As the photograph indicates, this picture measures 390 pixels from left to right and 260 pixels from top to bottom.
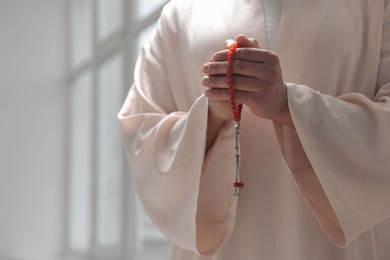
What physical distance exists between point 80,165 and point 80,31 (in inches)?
26.5

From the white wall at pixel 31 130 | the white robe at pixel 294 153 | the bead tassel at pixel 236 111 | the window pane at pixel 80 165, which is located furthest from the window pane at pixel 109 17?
the bead tassel at pixel 236 111

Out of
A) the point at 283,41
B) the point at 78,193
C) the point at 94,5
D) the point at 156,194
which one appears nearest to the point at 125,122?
the point at 156,194

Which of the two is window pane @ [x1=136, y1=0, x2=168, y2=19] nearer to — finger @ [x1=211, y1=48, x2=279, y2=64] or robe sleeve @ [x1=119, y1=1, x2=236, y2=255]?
robe sleeve @ [x1=119, y1=1, x2=236, y2=255]

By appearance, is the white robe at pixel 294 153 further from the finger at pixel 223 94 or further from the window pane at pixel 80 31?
the window pane at pixel 80 31

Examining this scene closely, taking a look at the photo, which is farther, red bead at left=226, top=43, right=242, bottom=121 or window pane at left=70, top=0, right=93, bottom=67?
window pane at left=70, top=0, right=93, bottom=67

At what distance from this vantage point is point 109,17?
330 centimetres

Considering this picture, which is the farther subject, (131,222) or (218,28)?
(131,222)

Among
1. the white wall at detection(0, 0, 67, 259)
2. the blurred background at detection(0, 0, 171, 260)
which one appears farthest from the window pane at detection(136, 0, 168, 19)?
the white wall at detection(0, 0, 67, 259)

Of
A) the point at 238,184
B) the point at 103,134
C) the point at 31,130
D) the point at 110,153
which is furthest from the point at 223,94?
the point at 31,130

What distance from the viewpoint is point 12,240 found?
3.63 metres

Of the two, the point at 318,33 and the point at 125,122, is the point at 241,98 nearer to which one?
the point at 318,33

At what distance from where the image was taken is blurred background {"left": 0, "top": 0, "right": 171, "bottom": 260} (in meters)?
3.38

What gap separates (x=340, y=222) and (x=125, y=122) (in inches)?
17.7

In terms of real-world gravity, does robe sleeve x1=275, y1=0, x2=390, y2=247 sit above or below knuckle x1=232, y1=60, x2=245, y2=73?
below
